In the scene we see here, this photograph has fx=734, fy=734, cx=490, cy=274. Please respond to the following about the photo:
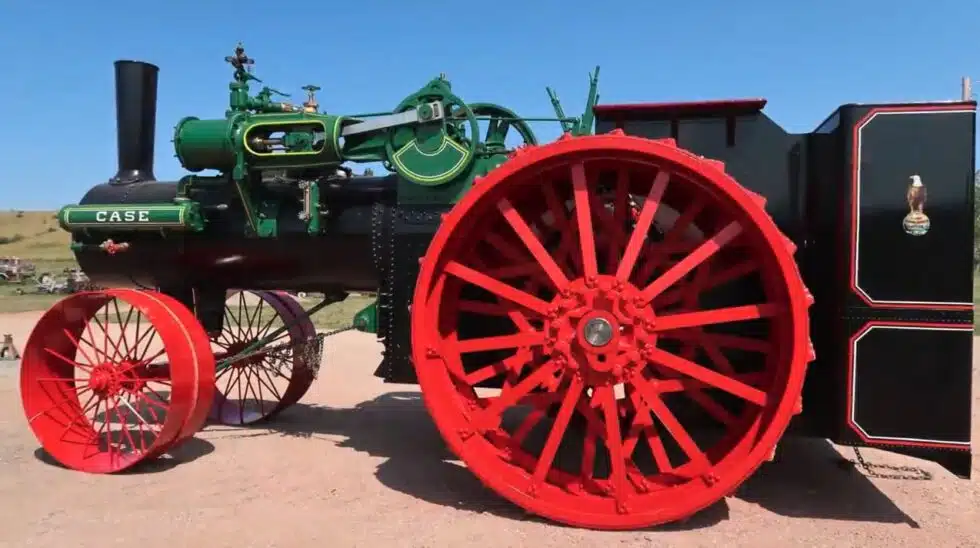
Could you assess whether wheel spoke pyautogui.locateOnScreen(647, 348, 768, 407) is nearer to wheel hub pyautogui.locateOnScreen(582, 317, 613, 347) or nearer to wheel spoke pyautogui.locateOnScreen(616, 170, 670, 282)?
wheel hub pyautogui.locateOnScreen(582, 317, 613, 347)

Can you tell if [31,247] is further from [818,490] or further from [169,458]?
[818,490]

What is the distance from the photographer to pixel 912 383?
4680mm

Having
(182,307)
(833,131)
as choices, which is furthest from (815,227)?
(182,307)

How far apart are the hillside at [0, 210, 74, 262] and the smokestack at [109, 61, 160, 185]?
191 ft

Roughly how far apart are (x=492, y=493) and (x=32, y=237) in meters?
85.2

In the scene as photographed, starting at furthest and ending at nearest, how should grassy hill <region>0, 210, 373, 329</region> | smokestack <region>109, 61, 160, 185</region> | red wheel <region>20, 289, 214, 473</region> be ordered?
grassy hill <region>0, 210, 373, 329</region>
smokestack <region>109, 61, 160, 185</region>
red wheel <region>20, 289, 214, 473</region>

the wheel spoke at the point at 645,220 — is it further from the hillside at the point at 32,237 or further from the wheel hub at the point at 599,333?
the hillside at the point at 32,237

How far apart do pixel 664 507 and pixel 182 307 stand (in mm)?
4294

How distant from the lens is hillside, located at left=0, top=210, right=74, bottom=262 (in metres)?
64.3

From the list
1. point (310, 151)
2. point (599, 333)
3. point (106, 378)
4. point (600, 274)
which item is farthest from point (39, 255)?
point (599, 333)

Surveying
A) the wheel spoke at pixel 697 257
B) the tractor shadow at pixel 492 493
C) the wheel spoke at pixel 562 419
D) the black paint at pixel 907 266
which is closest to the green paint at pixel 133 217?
the tractor shadow at pixel 492 493

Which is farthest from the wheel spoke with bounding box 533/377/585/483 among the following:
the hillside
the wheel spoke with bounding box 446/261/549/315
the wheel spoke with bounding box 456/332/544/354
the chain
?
the hillside

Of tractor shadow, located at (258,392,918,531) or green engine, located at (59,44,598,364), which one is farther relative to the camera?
Answer: green engine, located at (59,44,598,364)

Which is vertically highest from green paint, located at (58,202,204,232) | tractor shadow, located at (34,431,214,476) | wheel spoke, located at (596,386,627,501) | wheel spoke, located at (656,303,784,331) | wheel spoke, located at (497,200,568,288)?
green paint, located at (58,202,204,232)
